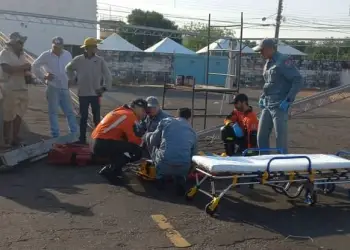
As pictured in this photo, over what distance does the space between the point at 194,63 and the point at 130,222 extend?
30.9 meters

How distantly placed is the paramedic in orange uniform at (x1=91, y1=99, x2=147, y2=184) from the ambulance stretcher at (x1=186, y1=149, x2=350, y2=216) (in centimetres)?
115

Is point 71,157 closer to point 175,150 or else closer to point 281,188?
point 175,150

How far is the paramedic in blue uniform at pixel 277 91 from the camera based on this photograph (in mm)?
7996

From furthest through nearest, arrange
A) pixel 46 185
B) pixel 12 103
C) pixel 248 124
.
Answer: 1. pixel 12 103
2. pixel 248 124
3. pixel 46 185

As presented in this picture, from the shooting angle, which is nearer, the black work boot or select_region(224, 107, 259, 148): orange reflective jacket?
the black work boot

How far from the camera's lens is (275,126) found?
322 inches

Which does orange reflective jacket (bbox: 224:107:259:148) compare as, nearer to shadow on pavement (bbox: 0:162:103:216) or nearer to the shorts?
shadow on pavement (bbox: 0:162:103:216)

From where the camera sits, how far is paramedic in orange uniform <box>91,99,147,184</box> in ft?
25.4

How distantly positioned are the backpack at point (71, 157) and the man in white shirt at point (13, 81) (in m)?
1.19

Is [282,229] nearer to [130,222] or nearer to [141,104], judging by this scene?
[130,222]

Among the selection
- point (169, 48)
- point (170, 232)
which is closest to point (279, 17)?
point (169, 48)

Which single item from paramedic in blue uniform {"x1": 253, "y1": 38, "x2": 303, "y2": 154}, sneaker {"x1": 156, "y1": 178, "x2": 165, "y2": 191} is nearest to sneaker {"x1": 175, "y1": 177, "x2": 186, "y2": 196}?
sneaker {"x1": 156, "y1": 178, "x2": 165, "y2": 191}

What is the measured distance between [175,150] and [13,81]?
3971 mm

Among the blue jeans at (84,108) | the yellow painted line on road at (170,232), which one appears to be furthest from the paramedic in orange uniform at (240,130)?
the yellow painted line on road at (170,232)
